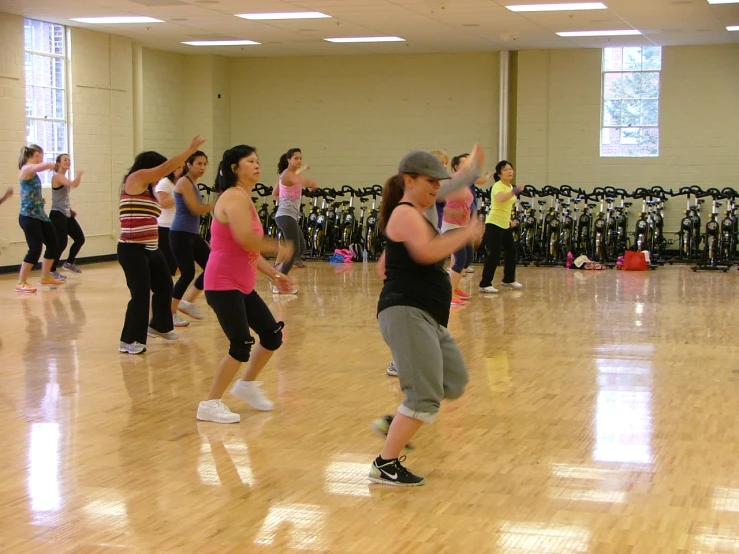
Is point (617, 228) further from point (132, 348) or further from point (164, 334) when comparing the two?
point (132, 348)

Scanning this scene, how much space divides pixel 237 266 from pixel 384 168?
1232 cm

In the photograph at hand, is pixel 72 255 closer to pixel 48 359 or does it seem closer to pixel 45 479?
pixel 48 359

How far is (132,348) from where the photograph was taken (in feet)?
24.7

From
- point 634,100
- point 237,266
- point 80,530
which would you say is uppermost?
point 634,100

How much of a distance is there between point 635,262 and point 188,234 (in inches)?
306

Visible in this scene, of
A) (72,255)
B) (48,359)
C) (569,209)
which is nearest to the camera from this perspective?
(48,359)

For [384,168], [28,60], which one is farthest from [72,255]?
[384,168]

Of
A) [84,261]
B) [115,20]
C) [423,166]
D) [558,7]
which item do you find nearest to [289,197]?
[558,7]

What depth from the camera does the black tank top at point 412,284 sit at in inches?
165

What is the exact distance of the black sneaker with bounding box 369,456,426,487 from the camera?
14.2 ft

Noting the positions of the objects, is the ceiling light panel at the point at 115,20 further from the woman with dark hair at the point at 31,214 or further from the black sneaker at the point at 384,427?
the black sneaker at the point at 384,427

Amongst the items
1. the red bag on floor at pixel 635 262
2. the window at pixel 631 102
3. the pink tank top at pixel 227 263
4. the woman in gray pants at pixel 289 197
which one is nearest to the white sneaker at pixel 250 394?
the pink tank top at pixel 227 263

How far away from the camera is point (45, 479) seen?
4473 millimetres

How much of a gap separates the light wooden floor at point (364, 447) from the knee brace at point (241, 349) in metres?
0.35
